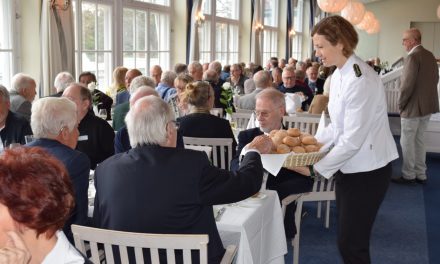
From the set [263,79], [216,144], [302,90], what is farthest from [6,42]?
[302,90]

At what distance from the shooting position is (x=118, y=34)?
321 inches

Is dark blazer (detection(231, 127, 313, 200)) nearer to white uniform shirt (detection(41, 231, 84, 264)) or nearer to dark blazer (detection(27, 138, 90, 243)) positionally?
dark blazer (detection(27, 138, 90, 243))

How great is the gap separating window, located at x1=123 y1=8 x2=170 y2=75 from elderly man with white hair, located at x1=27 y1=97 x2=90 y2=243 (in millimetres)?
5964

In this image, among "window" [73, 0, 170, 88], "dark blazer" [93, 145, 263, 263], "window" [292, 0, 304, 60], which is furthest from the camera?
"window" [292, 0, 304, 60]

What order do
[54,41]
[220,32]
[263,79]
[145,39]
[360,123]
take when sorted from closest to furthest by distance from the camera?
[360,123]
[263,79]
[54,41]
[145,39]
[220,32]

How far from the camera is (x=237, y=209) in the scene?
8.71 feet

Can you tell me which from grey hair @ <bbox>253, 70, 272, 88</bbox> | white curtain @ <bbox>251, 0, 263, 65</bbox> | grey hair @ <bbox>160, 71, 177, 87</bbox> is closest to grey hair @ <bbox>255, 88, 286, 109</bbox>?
grey hair @ <bbox>253, 70, 272, 88</bbox>

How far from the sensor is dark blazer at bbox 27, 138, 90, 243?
2.44m

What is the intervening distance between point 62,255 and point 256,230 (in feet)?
4.51

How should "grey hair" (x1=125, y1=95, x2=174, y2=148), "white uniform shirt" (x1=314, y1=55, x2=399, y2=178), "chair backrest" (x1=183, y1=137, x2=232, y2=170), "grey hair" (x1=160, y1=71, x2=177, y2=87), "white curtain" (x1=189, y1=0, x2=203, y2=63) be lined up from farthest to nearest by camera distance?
"white curtain" (x1=189, y1=0, x2=203, y2=63)
"grey hair" (x1=160, y1=71, x2=177, y2=87)
"chair backrest" (x1=183, y1=137, x2=232, y2=170)
"white uniform shirt" (x1=314, y1=55, x2=399, y2=178)
"grey hair" (x1=125, y1=95, x2=174, y2=148)

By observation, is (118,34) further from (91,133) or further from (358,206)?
(358,206)

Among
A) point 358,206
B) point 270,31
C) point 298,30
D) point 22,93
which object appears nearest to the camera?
point 358,206

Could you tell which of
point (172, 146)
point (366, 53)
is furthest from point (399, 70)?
point (366, 53)

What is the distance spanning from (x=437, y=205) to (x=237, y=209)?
339 centimetres
